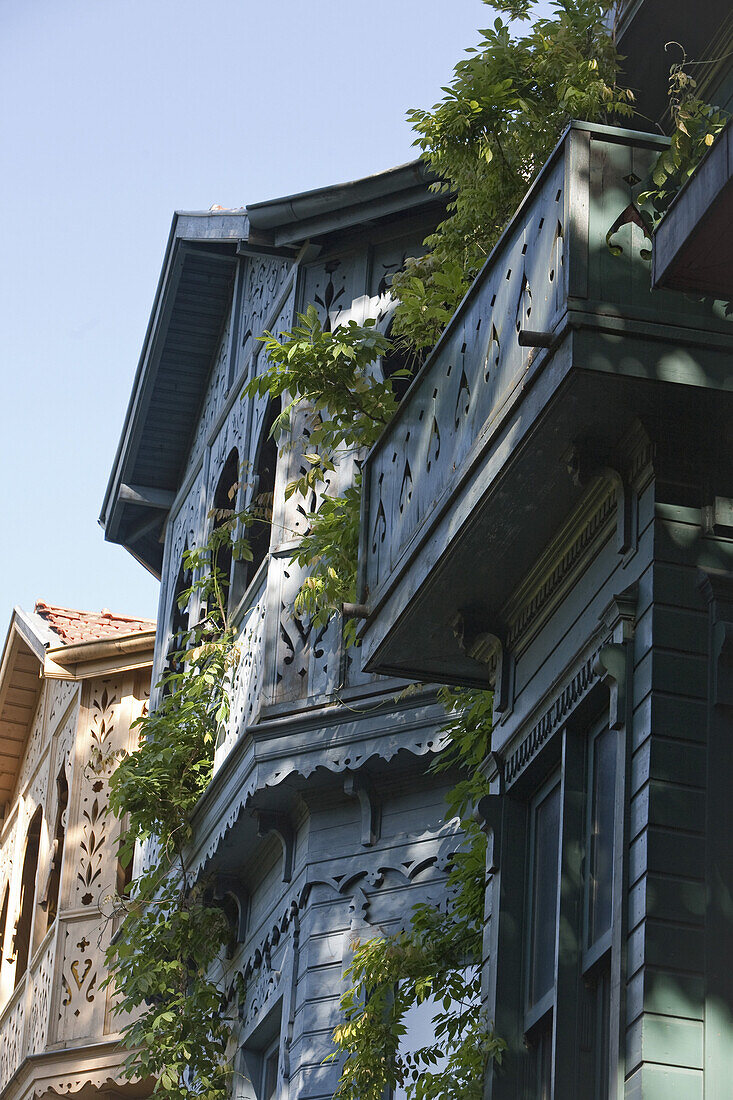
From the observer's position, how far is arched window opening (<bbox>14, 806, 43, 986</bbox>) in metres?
21.9

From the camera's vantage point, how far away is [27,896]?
22.6 meters

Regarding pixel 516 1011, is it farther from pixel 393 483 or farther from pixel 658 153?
pixel 658 153

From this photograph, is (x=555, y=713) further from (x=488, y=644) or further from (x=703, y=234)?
(x=703, y=234)

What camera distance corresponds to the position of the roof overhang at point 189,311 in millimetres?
13281

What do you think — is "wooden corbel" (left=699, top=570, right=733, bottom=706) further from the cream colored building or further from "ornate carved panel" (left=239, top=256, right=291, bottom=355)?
the cream colored building

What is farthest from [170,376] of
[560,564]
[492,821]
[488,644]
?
[560,564]

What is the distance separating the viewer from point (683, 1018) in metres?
6.36

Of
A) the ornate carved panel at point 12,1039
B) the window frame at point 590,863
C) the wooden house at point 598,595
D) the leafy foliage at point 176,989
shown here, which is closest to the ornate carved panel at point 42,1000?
the ornate carved panel at point 12,1039

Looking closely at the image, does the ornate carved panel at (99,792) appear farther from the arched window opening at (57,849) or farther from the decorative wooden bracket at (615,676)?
the decorative wooden bracket at (615,676)

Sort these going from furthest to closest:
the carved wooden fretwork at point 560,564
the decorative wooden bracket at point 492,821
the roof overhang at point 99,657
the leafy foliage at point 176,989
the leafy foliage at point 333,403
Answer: the roof overhang at point 99,657, the leafy foliage at point 176,989, the leafy foliage at point 333,403, the decorative wooden bracket at point 492,821, the carved wooden fretwork at point 560,564

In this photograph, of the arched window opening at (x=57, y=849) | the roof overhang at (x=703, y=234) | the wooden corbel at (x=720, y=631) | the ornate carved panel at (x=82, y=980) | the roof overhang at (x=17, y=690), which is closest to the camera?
the roof overhang at (x=703, y=234)

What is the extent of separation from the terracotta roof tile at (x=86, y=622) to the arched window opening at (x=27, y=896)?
7.11 ft

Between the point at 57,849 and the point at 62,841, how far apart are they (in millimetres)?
280

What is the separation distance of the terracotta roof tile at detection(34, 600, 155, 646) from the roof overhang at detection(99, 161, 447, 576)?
3039 mm
